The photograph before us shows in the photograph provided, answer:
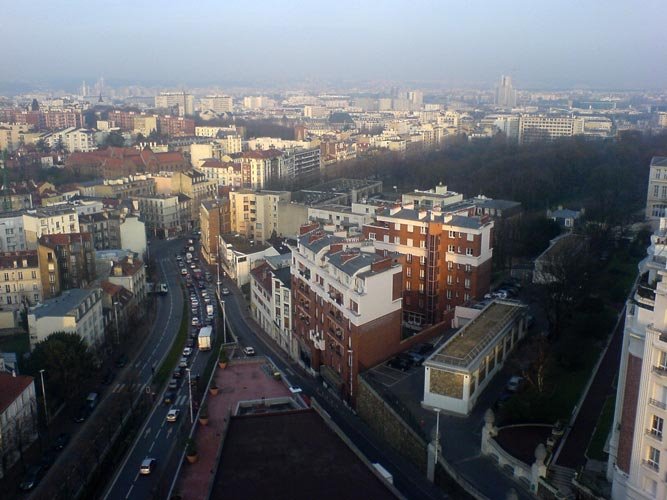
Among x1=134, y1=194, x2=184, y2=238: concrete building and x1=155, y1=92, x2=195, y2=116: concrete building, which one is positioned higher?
x1=155, y1=92, x2=195, y2=116: concrete building

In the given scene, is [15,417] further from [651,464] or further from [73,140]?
[73,140]

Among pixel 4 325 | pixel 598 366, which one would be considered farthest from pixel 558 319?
pixel 4 325

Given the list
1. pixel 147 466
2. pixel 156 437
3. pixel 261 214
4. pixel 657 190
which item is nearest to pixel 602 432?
pixel 147 466

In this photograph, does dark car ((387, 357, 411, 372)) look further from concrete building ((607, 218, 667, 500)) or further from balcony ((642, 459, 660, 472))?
balcony ((642, 459, 660, 472))

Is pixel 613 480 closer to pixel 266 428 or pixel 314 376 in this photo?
pixel 266 428

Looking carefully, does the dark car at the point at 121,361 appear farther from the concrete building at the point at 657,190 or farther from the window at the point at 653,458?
the concrete building at the point at 657,190

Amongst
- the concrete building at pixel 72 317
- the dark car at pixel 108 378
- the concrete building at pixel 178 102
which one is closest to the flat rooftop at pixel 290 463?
the dark car at pixel 108 378

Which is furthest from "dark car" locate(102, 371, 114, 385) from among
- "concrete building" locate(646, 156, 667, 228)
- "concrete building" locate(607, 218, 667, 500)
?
"concrete building" locate(646, 156, 667, 228)
